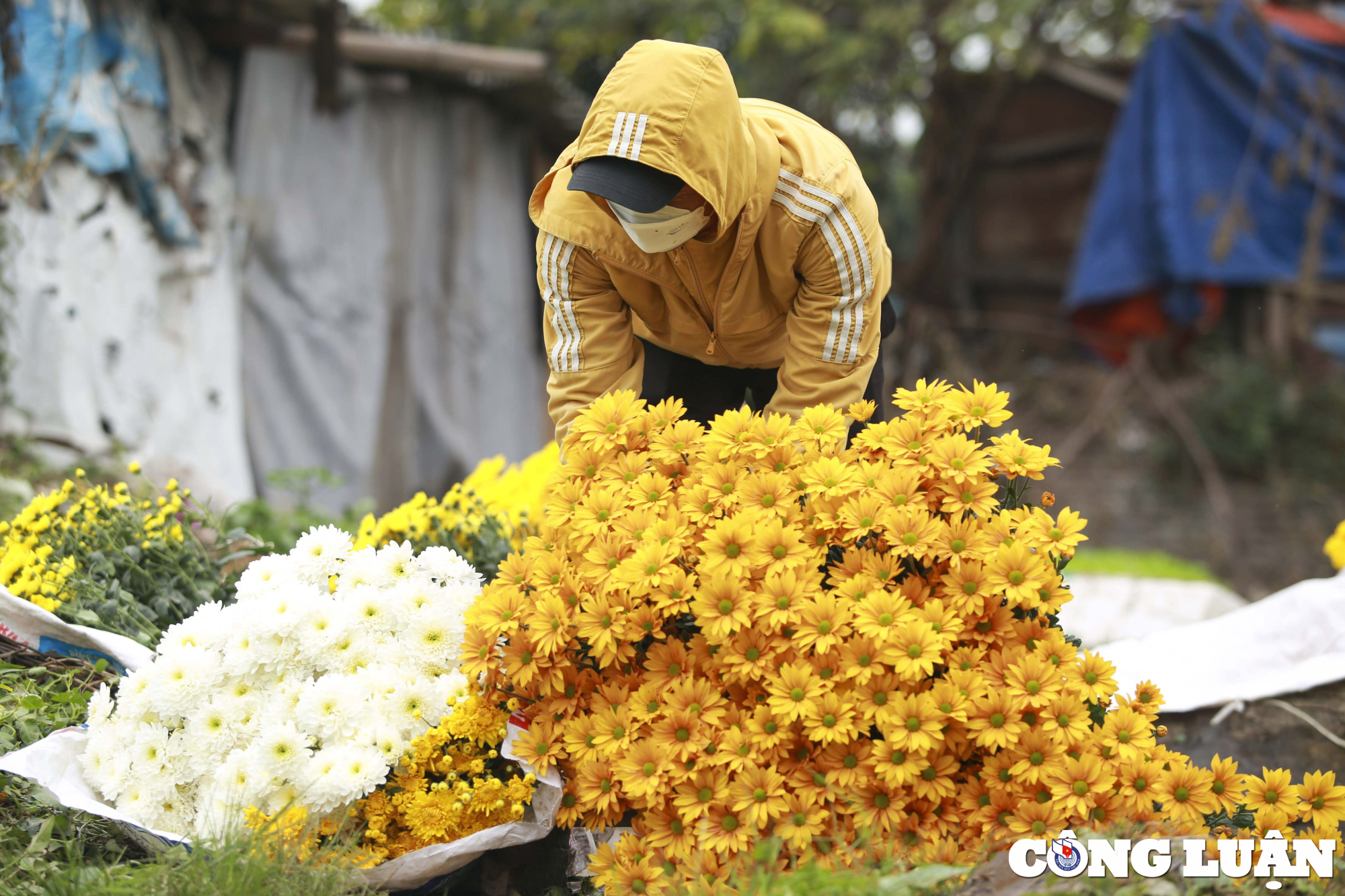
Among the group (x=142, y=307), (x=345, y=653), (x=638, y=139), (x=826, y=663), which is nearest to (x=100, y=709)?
(x=345, y=653)

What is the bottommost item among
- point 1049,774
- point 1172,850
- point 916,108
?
point 1172,850

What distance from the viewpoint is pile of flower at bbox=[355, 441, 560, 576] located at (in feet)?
7.77

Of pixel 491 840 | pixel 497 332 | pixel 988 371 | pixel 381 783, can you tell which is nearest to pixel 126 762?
pixel 381 783

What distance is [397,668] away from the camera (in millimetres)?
1695

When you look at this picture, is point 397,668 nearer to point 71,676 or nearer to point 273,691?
point 273,691

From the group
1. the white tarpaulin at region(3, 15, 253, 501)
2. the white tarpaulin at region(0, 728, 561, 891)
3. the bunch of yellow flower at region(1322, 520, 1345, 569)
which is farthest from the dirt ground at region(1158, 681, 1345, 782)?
the white tarpaulin at region(3, 15, 253, 501)

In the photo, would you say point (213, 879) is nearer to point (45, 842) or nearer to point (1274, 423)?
point (45, 842)

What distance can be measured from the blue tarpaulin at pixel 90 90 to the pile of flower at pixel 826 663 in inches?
105

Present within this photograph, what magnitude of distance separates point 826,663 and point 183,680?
1.10 m

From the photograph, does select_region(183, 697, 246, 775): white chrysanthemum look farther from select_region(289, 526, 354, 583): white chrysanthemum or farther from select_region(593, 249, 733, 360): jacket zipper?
select_region(593, 249, 733, 360): jacket zipper

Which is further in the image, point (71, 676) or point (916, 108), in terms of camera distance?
point (916, 108)

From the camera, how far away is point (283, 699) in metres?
1.61

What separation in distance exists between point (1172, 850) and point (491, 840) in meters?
1.06

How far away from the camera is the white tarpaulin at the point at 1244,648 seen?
2566 millimetres
